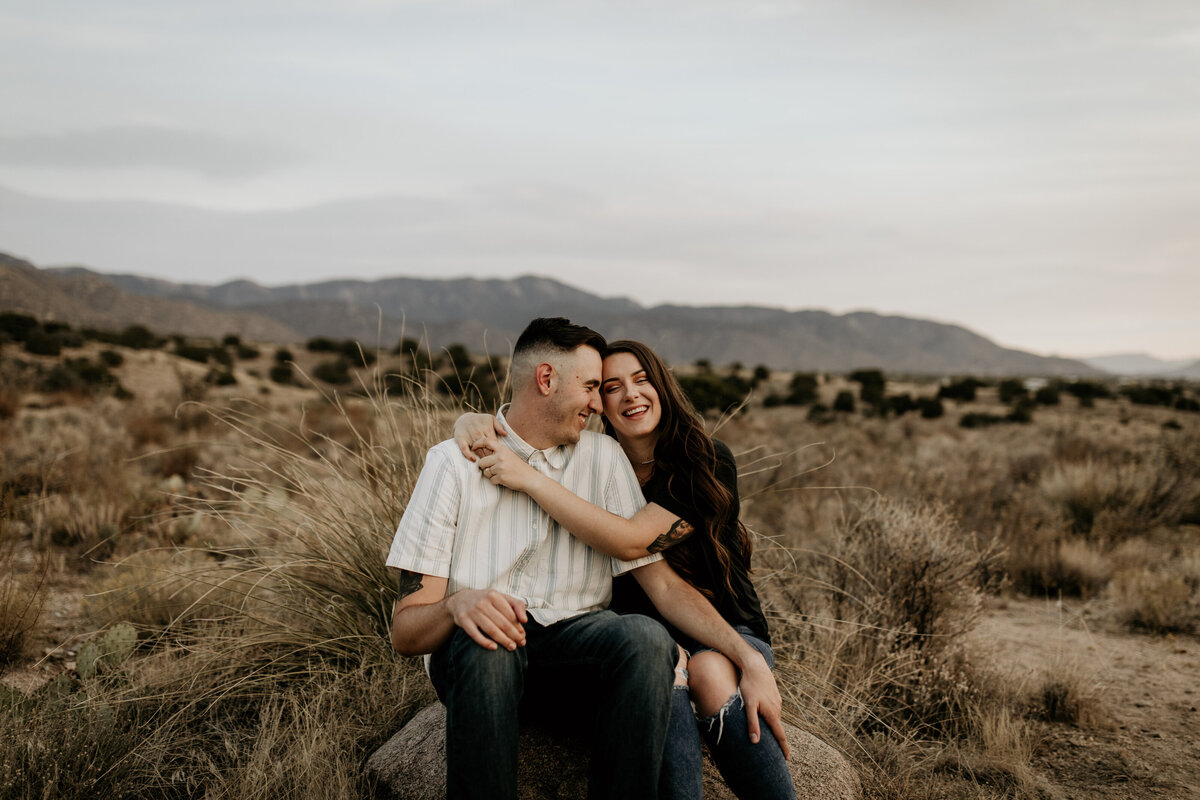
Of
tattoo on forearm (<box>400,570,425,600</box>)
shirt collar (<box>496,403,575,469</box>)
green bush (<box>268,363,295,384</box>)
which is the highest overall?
shirt collar (<box>496,403,575,469</box>)

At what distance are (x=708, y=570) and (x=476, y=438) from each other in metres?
1.07

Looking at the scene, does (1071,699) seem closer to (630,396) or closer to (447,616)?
(630,396)

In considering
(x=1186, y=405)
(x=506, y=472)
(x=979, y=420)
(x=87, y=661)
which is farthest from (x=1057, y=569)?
(x=1186, y=405)

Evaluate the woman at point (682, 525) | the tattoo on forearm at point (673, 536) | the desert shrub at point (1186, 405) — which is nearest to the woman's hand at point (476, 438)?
the woman at point (682, 525)

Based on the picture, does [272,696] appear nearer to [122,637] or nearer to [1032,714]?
[122,637]

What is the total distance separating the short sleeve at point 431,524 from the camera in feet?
8.42

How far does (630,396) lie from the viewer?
2.98m

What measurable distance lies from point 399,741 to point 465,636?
3.10 ft

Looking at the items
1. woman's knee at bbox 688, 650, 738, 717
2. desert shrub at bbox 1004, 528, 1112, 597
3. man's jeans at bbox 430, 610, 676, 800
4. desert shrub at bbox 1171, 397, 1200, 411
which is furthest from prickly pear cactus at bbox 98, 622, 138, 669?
desert shrub at bbox 1171, 397, 1200, 411

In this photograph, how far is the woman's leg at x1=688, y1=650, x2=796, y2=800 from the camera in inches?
97.0

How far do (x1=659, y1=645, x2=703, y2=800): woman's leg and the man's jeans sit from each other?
5.2 inches

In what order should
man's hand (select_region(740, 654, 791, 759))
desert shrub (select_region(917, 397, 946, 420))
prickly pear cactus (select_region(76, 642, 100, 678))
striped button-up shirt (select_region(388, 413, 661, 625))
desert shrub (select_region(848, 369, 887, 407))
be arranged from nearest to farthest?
man's hand (select_region(740, 654, 791, 759)) → striped button-up shirt (select_region(388, 413, 661, 625)) → prickly pear cactus (select_region(76, 642, 100, 678)) → desert shrub (select_region(917, 397, 946, 420)) → desert shrub (select_region(848, 369, 887, 407))

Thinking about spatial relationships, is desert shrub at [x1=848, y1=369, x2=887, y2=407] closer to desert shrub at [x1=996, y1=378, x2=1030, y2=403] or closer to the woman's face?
desert shrub at [x1=996, y1=378, x2=1030, y2=403]

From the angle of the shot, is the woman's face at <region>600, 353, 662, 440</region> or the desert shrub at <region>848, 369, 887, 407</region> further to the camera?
the desert shrub at <region>848, 369, 887, 407</region>
